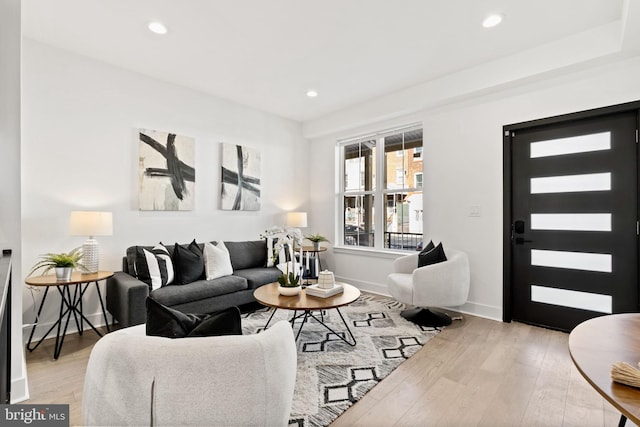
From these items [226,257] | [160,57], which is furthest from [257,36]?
[226,257]

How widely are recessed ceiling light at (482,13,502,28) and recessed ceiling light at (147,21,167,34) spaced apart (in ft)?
9.11

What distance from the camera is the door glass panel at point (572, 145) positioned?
9.29ft

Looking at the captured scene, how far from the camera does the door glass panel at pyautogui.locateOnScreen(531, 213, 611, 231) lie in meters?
2.83

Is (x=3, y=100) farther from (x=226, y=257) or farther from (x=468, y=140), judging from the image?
(x=468, y=140)

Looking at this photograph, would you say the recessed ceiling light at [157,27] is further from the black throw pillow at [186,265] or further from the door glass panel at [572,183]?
the door glass panel at [572,183]

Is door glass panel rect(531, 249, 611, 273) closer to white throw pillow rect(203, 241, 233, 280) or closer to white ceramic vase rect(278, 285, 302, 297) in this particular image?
white ceramic vase rect(278, 285, 302, 297)

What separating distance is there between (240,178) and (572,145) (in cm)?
398

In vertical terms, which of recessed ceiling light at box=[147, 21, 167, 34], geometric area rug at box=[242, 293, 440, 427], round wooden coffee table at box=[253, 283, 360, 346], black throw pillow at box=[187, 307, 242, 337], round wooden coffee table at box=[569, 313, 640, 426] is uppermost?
recessed ceiling light at box=[147, 21, 167, 34]

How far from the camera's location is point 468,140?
3.63m

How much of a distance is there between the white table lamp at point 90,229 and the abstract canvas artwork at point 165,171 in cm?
63

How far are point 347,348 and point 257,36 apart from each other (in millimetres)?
2938

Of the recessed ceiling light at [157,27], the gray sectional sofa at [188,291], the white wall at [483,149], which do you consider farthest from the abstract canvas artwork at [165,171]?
the white wall at [483,149]

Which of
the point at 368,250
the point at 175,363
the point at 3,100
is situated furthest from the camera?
the point at 368,250

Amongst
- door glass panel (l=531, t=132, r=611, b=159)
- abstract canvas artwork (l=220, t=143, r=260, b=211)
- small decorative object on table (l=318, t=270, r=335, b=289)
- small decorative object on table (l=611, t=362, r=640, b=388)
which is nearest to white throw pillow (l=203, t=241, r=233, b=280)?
abstract canvas artwork (l=220, t=143, r=260, b=211)
